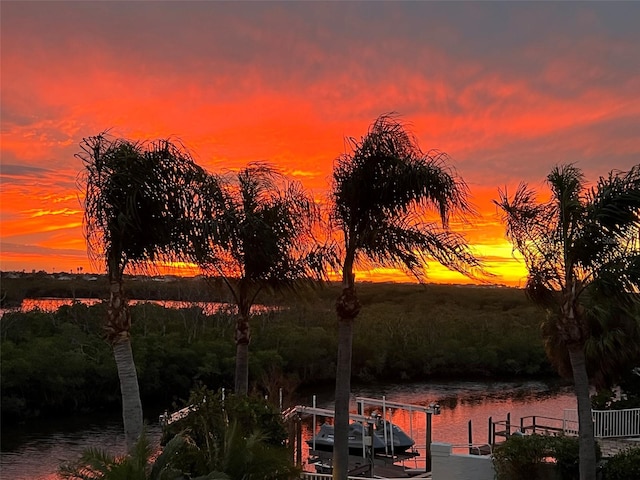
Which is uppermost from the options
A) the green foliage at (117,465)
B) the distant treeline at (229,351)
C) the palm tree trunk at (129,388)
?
the palm tree trunk at (129,388)

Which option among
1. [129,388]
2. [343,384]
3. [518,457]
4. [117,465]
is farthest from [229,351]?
[117,465]

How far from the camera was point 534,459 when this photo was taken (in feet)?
47.2

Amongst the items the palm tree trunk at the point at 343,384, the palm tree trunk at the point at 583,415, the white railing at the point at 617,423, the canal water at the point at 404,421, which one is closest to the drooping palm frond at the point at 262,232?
the palm tree trunk at the point at 343,384

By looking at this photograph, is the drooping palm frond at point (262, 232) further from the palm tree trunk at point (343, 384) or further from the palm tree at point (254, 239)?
A: the palm tree trunk at point (343, 384)

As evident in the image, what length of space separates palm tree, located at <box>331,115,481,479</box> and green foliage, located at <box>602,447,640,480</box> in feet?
19.1

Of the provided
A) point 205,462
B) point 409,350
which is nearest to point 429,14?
point 205,462

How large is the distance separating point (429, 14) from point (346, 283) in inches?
310

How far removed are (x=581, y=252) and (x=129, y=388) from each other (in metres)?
8.19

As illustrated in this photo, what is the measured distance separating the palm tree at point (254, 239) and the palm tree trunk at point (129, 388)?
6.30 feet

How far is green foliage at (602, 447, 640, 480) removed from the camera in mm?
13797

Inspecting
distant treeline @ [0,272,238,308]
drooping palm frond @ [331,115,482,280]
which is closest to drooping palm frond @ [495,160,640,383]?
drooping palm frond @ [331,115,482,280]

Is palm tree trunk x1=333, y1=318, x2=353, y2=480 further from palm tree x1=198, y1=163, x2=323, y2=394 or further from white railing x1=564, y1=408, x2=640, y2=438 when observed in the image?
white railing x1=564, y1=408, x2=640, y2=438

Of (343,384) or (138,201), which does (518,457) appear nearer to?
(343,384)

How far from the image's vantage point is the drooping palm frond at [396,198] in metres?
11.8
